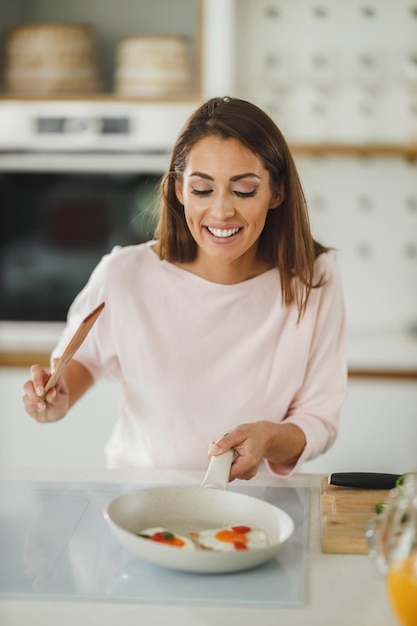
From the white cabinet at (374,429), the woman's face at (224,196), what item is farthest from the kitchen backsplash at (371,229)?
the woman's face at (224,196)

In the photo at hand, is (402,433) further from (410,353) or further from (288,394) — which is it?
(288,394)

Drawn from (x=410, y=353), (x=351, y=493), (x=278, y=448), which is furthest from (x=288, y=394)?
(x=410, y=353)

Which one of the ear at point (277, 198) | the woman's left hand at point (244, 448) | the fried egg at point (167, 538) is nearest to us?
the fried egg at point (167, 538)

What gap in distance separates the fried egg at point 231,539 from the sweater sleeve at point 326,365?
1.69 ft

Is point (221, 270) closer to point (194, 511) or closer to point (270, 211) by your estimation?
point (270, 211)

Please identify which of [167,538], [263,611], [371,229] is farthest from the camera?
[371,229]

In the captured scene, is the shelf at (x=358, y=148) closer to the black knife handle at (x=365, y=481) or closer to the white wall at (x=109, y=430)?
the white wall at (x=109, y=430)

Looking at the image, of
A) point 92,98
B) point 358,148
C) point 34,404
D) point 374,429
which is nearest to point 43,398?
point 34,404

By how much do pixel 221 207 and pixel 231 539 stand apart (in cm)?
63

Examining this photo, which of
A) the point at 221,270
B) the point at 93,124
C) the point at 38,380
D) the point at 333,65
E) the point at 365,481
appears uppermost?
the point at 333,65

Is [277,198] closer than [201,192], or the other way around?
[201,192]

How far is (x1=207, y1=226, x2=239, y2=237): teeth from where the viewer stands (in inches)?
61.6

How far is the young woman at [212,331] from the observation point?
1671 mm

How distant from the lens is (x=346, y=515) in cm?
125
